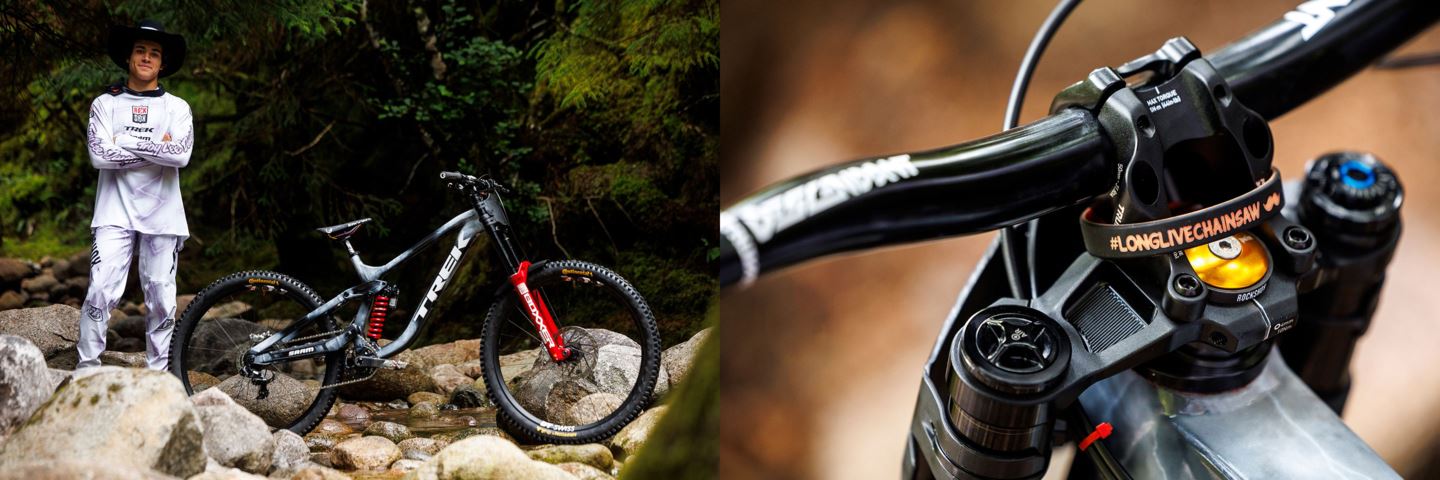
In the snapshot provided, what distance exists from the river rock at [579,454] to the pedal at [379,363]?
33 centimetres

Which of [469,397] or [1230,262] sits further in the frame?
[469,397]

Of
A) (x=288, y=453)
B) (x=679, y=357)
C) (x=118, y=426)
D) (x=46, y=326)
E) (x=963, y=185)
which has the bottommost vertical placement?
(x=679, y=357)

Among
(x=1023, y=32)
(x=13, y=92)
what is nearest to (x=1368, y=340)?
(x=1023, y=32)

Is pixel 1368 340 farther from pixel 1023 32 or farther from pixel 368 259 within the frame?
Result: pixel 368 259

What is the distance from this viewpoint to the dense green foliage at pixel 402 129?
166cm

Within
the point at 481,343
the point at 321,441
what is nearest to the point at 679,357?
the point at 481,343

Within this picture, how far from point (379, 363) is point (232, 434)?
1.11ft

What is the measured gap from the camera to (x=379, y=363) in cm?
199

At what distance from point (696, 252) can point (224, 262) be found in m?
0.98

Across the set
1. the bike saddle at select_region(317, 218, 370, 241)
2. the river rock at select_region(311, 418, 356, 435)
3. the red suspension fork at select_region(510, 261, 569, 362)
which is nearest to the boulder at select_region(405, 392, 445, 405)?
the river rock at select_region(311, 418, 356, 435)

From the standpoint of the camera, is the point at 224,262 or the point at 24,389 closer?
the point at 24,389

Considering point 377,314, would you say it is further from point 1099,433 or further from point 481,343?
point 1099,433

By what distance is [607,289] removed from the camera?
219 centimetres

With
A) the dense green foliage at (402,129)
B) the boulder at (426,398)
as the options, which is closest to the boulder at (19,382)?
the dense green foliage at (402,129)
